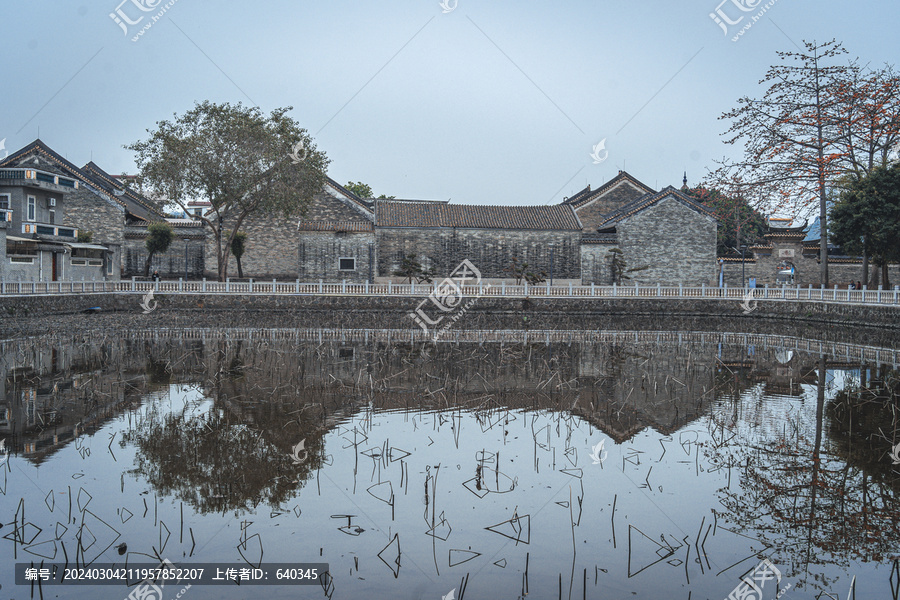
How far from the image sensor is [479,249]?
123 ft

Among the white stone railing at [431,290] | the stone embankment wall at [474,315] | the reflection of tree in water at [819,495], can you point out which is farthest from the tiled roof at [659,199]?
the reflection of tree in water at [819,495]

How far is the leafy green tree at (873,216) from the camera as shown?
2631cm

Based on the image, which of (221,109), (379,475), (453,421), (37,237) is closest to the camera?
(379,475)

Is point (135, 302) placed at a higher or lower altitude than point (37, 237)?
lower

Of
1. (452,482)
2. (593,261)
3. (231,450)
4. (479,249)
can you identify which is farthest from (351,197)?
(452,482)

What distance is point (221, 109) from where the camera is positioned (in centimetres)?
2919

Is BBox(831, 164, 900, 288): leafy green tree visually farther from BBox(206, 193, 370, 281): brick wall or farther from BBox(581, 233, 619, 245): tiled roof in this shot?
BBox(206, 193, 370, 281): brick wall

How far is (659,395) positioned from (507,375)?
3.02 meters

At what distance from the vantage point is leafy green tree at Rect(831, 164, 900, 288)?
86.3ft

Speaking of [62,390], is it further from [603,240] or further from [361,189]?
[361,189]

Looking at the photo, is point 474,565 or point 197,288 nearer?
point 474,565

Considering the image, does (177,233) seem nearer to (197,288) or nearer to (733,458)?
(197,288)

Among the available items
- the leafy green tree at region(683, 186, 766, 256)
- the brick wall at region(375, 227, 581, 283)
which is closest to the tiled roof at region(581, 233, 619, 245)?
the brick wall at region(375, 227, 581, 283)

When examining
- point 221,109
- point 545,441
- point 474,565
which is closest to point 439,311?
point 221,109
